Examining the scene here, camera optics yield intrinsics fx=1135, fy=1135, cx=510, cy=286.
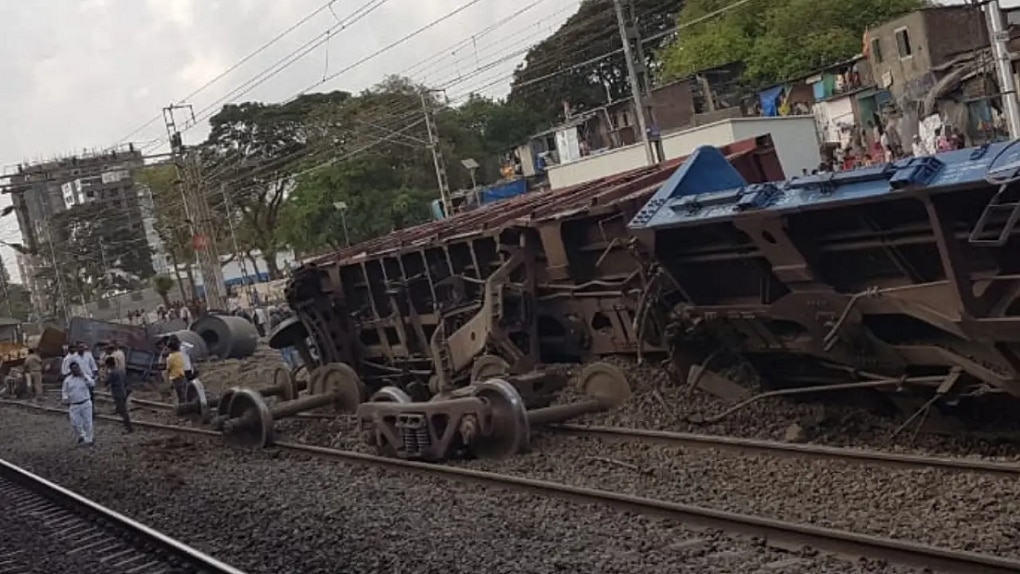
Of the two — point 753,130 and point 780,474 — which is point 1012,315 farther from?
point 753,130

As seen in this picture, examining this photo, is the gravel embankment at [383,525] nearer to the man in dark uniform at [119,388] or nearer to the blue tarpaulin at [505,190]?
the man in dark uniform at [119,388]

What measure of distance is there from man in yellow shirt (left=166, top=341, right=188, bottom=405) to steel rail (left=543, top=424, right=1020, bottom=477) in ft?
26.2

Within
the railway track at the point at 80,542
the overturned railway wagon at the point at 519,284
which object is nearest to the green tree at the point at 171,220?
the overturned railway wagon at the point at 519,284

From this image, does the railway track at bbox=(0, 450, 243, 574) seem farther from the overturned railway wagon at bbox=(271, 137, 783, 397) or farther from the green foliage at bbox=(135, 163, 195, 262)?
the green foliage at bbox=(135, 163, 195, 262)

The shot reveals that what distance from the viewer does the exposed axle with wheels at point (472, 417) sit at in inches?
414

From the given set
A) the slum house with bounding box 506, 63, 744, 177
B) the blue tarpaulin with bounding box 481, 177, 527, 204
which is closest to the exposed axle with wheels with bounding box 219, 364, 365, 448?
the blue tarpaulin with bounding box 481, 177, 527, 204

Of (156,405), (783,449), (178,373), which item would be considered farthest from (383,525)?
(156,405)

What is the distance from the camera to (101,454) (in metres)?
16.0

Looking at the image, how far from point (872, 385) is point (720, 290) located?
174cm

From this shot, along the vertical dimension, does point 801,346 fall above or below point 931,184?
below

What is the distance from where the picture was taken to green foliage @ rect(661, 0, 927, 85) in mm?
52688

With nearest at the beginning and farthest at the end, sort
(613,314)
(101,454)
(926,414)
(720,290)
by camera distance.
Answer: (926,414) → (720,290) → (613,314) → (101,454)

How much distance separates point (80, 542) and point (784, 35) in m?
50.2

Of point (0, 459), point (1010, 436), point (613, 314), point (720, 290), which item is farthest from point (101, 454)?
point (1010, 436)
